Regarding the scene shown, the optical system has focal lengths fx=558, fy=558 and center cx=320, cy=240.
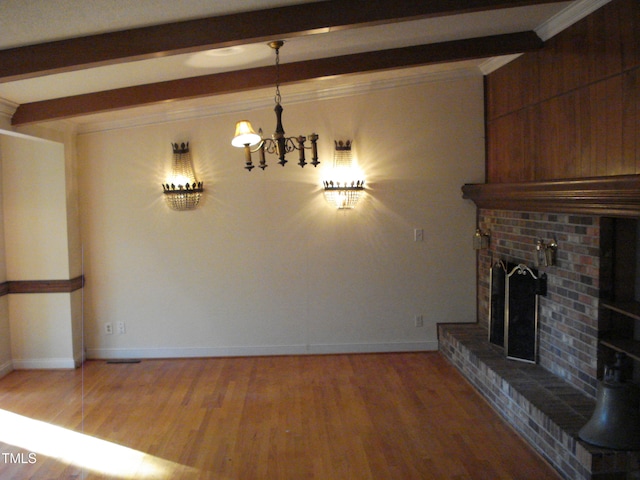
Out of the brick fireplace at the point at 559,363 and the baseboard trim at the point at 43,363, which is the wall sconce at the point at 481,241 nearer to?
the brick fireplace at the point at 559,363

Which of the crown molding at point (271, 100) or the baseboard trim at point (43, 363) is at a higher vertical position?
the crown molding at point (271, 100)

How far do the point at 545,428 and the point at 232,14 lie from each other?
3.07 meters

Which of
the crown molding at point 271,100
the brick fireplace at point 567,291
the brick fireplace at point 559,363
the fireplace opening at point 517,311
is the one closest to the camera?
the brick fireplace at point 559,363

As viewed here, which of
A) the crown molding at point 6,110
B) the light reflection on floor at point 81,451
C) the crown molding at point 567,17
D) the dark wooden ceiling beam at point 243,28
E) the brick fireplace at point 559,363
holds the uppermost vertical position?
the crown molding at point 567,17

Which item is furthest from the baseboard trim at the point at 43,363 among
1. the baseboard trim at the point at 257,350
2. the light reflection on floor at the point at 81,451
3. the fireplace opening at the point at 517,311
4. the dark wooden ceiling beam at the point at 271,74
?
the fireplace opening at the point at 517,311

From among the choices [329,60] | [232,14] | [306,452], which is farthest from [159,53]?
[306,452]

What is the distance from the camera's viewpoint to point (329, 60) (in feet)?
14.4

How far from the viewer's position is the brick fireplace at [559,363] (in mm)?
3180

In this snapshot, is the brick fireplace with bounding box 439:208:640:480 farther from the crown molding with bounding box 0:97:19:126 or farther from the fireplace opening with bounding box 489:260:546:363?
the crown molding with bounding box 0:97:19:126

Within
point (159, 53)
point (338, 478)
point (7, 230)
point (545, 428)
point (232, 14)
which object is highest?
point (232, 14)

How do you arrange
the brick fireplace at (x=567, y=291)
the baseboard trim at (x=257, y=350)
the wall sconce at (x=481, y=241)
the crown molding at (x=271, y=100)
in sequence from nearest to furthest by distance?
the brick fireplace at (x=567, y=291) < the wall sconce at (x=481, y=241) < the crown molding at (x=271, y=100) < the baseboard trim at (x=257, y=350)

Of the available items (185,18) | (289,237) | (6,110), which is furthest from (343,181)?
(6,110)

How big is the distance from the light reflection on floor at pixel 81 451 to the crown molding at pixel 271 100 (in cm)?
286

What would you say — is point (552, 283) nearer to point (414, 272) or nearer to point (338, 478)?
point (414, 272)
